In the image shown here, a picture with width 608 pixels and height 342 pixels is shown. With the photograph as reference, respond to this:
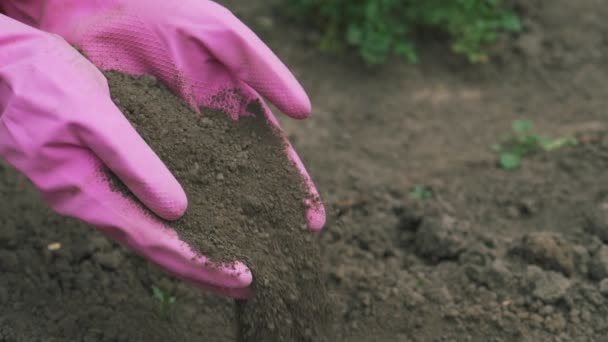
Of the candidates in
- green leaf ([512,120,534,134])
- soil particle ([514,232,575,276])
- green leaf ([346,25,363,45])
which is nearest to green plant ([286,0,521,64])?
green leaf ([346,25,363,45])

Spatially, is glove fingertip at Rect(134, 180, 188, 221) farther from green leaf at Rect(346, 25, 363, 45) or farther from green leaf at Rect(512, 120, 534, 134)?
green leaf at Rect(346, 25, 363, 45)

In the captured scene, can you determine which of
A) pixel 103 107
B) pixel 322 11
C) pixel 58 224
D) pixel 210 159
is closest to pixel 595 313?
pixel 210 159

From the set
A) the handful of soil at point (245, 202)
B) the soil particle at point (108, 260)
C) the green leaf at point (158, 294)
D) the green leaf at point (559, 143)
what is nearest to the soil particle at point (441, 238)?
the handful of soil at point (245, 202)

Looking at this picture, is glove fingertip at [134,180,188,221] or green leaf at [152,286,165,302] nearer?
glove fingertip at [134,180,188,221]

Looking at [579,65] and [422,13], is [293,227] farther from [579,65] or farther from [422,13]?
[579,65]

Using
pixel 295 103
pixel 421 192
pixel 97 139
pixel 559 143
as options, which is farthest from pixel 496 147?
pixel 97 139

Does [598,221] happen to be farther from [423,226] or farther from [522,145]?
[522,145]

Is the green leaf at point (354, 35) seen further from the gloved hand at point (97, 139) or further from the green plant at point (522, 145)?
the gloved hand at point (97, 139)
